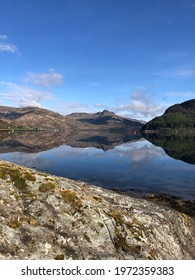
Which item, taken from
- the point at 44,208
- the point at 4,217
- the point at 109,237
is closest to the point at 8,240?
the point at 4,217

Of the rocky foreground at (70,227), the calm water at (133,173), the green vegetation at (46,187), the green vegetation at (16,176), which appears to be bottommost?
the calm water at (133,173)

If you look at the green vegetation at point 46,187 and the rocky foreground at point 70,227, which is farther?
the green vegetation at point 46,187

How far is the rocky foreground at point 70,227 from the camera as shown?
17391mm

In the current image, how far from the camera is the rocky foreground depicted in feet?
57.1

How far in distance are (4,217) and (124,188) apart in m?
49.3

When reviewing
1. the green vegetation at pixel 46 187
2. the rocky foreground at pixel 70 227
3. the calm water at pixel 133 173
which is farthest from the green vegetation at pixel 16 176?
the calm water at pixel 133 173

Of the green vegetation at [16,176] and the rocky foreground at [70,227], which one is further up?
the green vegetation at [16,176]

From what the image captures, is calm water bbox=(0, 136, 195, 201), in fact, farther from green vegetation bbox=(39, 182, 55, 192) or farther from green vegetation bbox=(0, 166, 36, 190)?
green vegetation bbox=(0, 166, 36, 190)

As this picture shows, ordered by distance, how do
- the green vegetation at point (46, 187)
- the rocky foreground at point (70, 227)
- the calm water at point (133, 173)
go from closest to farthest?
the rocky foreground at point (70, 227), the green vegetation at point (46, 187), the calm water at point (133, 173)

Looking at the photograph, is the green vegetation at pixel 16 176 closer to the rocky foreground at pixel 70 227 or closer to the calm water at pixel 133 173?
the rocky foreground at pixel 70 227

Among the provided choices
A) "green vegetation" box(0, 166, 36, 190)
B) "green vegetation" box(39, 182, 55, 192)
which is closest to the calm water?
"green vegetation" box(39, 182, 55, 192)

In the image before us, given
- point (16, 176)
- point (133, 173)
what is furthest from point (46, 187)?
point (133, 173)

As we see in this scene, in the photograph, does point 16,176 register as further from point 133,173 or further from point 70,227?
point 133,173

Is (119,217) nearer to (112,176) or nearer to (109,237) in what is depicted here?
(109,237)
